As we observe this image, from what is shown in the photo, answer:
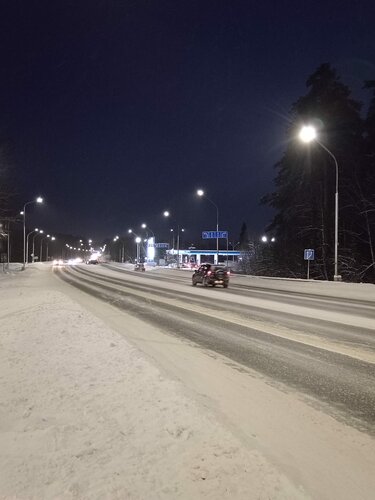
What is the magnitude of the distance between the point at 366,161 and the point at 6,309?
149ft

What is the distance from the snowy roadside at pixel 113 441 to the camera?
12.7 feet

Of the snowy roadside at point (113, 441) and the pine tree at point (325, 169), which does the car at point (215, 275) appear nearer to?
the pine tree at point (325, 169)

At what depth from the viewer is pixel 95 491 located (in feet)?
12.4

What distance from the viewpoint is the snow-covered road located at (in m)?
3.93

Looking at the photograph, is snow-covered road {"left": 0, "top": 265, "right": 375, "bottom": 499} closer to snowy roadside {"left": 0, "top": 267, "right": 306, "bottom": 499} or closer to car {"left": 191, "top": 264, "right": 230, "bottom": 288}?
snowy roadside {"left": 0, "top": 267, "right": 306, "bottom": 499}

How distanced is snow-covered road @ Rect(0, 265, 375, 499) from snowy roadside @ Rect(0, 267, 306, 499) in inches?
0.5

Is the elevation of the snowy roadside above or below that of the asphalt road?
above

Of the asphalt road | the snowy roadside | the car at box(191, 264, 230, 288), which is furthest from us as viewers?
the car at box(191, 264, 230, 288)

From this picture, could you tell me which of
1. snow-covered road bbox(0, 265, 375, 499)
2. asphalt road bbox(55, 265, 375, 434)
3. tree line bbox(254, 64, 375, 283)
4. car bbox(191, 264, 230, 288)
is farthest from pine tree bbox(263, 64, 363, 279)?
snow-covered road bbox(0, 265, 375, 499)

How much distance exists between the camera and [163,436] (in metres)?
4.90

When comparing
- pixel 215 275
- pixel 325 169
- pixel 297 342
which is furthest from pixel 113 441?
pixel 325 169

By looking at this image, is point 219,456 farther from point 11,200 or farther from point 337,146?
point 337,146

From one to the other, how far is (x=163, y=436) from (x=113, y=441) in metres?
0.50

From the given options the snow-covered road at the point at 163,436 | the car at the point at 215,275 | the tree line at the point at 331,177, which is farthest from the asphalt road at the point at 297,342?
the tree line at the point at 331,177
